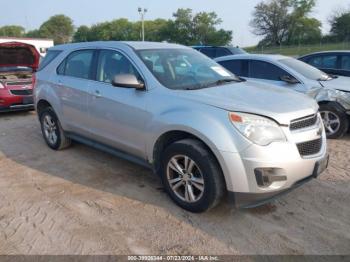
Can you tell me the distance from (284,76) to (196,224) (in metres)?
3.97

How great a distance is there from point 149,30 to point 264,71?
88.6m

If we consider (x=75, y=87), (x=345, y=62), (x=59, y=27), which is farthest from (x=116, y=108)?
(x=59, y=27)

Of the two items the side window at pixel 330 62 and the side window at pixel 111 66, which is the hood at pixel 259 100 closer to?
the side window at pixel 111 66

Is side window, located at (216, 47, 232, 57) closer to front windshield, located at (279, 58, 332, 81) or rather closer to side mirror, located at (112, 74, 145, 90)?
front windshield, located at (279, 58, 332, 81)

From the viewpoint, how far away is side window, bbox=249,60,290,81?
6586mm

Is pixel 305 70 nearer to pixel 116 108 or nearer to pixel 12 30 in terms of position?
pixel 116 108

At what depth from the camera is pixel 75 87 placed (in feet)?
15.9

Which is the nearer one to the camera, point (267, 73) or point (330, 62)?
point (267, 73)

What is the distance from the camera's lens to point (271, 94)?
3787mm

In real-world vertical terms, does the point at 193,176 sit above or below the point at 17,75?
below

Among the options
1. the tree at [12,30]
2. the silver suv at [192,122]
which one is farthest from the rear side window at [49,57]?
the tree at [12,30]

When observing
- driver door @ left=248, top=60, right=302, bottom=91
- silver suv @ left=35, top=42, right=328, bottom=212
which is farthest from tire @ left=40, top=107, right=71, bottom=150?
driver door @ left=248, top=60, right=302, bottom=91

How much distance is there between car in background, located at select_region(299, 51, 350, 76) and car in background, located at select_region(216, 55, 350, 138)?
3.11 feet

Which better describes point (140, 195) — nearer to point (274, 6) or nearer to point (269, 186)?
→ point (269, 186)
